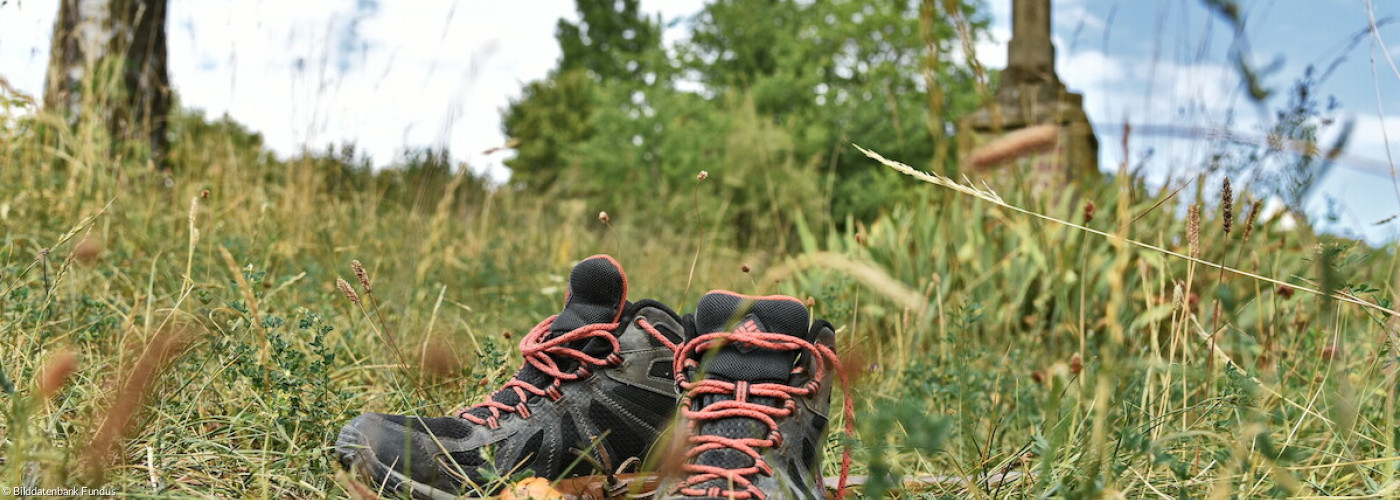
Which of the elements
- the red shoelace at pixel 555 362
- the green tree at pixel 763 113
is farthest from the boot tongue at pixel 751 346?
the green tree at pixel 763 113

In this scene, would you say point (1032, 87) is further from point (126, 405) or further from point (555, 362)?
point (126, 405)

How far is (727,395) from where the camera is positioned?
58.0 inches

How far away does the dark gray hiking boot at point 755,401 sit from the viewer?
141 cm

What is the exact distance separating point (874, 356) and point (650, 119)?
1389cm

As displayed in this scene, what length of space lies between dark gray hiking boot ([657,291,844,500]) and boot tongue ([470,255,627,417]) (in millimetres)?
263

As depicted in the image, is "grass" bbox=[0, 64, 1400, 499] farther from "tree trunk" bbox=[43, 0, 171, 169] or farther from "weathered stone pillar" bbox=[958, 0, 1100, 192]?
"weathered stone pillar" bbox=[958, 0, 1100, 192]

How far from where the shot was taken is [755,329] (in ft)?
4.86

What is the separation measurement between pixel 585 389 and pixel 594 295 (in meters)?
0.18

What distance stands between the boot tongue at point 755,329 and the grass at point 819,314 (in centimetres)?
10

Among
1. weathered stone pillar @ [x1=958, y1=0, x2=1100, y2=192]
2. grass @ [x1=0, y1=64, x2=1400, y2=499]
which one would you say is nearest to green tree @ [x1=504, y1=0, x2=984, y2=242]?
weathered stone pillar @ [x1=958, y1=0, x2=1100, y2=192]

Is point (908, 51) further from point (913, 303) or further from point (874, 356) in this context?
point (913, 303)

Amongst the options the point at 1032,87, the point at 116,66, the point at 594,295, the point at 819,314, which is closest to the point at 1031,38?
the point at 1032,87

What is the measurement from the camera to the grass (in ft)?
4.54

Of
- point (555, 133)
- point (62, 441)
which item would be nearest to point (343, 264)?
point (62, 441)
